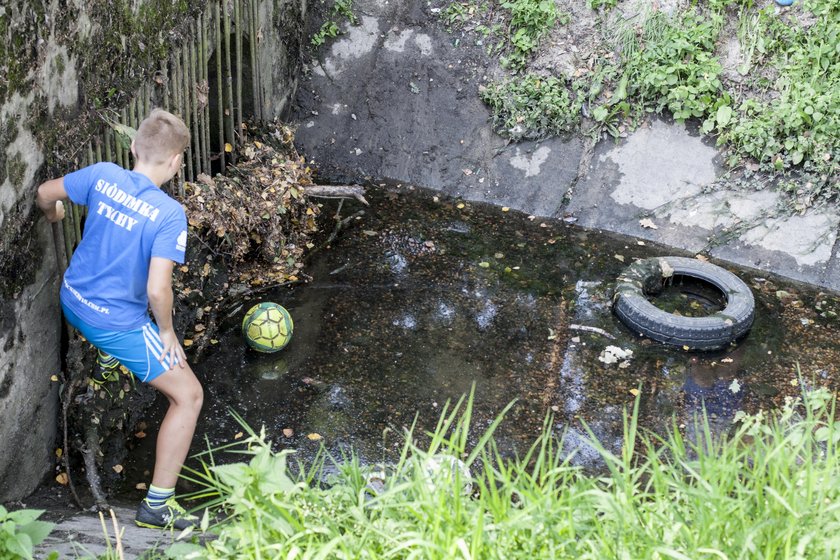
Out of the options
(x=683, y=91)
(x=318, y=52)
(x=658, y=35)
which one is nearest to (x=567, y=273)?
(x=683, y=91)

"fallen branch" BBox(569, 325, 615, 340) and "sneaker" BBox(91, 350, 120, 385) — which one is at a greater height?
"sneaker" BBox(91, 350, 120, 385)

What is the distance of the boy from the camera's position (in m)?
4.10

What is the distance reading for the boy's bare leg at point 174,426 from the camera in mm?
4344

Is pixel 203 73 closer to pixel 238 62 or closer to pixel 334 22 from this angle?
pixel 238 62

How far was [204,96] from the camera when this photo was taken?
6.47 m

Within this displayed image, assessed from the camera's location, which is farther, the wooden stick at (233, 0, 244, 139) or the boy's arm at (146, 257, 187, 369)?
the wooden stick at (233, 0, 244, 139)

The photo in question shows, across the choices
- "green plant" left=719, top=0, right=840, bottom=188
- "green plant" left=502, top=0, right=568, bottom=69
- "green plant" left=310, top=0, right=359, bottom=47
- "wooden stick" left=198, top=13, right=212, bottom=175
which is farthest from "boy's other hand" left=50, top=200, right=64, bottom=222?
"green plant" left=719, top=0, right=840, bottom=188

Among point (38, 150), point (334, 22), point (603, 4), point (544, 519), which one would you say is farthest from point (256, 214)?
point (603, 4)

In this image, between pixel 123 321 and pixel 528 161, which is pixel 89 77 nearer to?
pixel 123 321

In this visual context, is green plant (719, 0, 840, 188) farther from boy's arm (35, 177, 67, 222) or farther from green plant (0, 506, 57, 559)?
green plant (0, 506, 57, 559)

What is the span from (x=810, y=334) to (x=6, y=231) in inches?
228

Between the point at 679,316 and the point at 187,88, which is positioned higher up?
the point at 187,88

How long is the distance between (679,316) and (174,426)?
3990mm

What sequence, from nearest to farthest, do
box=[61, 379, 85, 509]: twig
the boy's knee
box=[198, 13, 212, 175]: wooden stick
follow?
the boy's knee < box=[61, 379, 85, 509]: twig < box=[198, 13, 212, 175]: wooden stick
